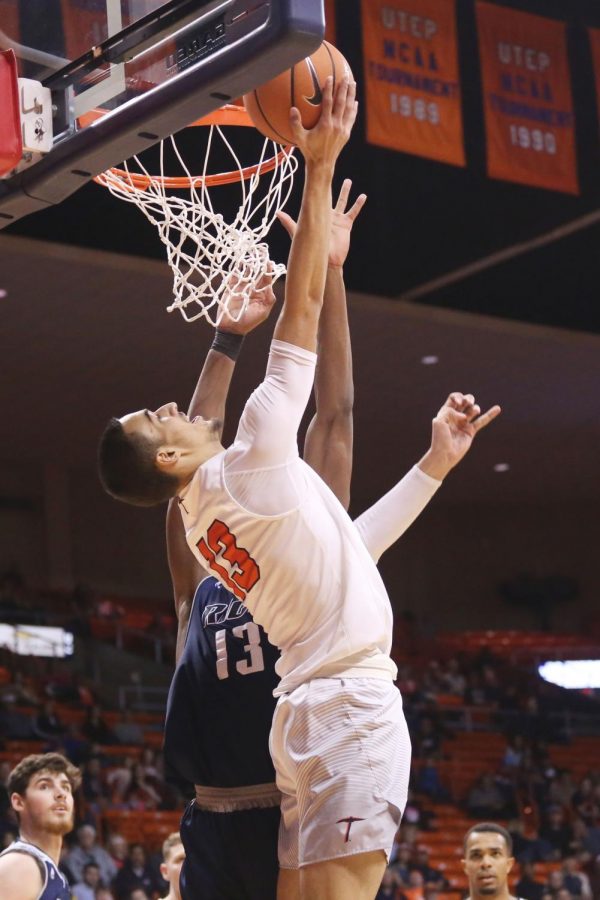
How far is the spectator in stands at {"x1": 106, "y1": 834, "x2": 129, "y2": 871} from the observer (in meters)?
11.4

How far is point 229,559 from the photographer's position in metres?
3.22

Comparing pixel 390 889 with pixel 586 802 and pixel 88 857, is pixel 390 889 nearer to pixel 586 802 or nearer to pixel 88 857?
pixel 88 857

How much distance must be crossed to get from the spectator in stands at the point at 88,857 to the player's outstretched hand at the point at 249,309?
25.2ft

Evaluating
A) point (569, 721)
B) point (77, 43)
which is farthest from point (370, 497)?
point (77, 43)

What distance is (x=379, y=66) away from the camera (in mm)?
9805

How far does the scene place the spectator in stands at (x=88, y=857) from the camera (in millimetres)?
10797

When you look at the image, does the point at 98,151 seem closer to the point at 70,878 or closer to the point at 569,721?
the point at 70,878

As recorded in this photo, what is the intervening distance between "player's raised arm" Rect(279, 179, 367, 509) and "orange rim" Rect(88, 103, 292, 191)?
37 cm

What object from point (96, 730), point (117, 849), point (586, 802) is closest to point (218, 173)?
point (117, 849)

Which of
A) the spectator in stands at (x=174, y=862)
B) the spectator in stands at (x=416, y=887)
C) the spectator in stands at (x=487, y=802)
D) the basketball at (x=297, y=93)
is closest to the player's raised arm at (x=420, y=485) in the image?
the basketball at (x=297, y=93)

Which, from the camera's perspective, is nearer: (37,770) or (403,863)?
(37,770)

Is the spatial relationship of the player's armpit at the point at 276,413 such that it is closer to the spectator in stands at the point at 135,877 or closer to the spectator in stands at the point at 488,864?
the spectator in stands at the point at 488,864

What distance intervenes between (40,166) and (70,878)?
826 centimetres

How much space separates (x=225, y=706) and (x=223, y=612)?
10.3 inches
